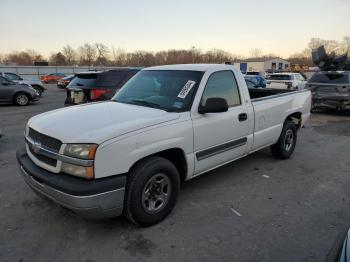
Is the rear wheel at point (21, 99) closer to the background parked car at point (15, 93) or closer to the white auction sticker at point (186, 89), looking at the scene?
the background parked car at point (15, 93)

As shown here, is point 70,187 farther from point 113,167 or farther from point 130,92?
point 130,92

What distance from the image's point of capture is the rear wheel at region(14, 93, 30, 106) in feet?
48.4

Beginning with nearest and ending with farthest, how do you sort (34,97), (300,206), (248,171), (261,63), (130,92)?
(300,206) < (130,92) < (248,171) < (34,97) < (261,63)

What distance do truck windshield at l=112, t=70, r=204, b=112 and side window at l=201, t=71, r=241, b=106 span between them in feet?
0.62

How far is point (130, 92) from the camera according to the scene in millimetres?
4512

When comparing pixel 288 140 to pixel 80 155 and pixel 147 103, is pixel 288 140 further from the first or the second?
pixel 80 155

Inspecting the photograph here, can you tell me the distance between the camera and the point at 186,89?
3898 millimetres

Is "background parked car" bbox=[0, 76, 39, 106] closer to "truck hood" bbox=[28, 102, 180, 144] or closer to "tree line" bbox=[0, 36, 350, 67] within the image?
"truck hood" bbox=[28, 102, 180, 144]

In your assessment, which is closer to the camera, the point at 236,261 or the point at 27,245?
the point at 236,261

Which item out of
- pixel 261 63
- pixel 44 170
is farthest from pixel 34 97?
pixel 261 63

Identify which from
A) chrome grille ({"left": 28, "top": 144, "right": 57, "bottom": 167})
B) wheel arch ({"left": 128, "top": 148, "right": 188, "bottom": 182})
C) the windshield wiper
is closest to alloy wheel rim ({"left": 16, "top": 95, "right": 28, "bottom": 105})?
the windshield wiper

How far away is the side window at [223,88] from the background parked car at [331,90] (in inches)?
314

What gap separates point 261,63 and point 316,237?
79471mm

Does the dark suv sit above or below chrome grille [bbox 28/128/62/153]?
above
